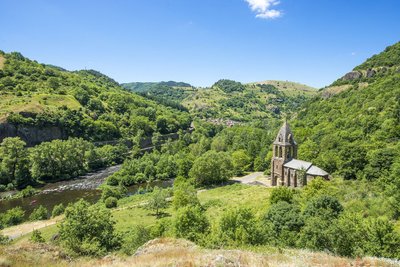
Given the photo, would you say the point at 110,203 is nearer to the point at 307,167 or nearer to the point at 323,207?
the point at 307,167

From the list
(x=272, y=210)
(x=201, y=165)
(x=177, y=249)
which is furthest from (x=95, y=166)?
(x=177, y=249)

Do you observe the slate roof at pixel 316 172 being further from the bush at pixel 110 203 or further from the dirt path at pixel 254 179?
the bush at pixel 110 203

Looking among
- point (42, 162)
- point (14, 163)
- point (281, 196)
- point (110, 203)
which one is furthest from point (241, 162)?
point (14, 163)

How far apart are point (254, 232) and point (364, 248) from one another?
23.9ft

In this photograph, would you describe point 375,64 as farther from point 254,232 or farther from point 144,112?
point 254,232

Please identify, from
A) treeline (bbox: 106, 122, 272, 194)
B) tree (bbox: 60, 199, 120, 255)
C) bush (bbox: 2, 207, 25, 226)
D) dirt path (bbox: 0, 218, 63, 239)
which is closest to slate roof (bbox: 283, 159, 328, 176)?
treeline (bbox: 106, 122, 272, 194)

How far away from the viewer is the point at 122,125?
11669 cm

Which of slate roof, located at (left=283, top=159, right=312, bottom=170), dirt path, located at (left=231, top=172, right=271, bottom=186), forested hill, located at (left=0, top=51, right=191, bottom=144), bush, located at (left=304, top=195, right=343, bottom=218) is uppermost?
forested hill, located at (left=0, top=51, right=191, bottom=144)

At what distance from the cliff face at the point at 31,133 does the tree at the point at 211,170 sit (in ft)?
179

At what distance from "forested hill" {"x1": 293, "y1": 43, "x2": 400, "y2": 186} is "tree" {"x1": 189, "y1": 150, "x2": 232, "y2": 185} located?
18501 mm

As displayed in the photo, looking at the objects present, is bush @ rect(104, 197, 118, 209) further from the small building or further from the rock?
the rock

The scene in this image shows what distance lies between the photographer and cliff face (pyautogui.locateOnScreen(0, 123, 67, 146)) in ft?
255

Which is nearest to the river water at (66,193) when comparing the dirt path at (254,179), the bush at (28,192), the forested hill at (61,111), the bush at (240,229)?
the bush at (28,192)

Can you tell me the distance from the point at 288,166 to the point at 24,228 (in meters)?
43.2
